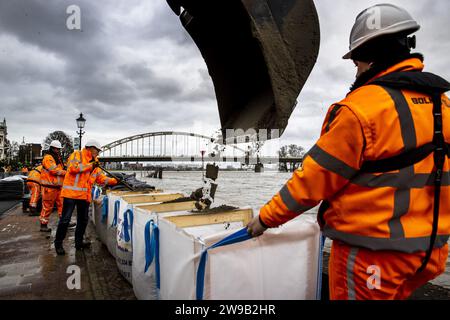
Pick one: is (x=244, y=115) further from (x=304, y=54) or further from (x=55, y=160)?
(x=55, y=160)

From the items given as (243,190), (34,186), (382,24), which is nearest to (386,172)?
(382,24)

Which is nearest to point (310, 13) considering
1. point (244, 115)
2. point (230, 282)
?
point (244, 115)

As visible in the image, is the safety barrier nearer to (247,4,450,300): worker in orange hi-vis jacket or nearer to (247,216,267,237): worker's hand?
(247,216,267,237): worker's hand

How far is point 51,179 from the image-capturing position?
732cm

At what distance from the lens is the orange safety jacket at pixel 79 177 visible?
517 cm

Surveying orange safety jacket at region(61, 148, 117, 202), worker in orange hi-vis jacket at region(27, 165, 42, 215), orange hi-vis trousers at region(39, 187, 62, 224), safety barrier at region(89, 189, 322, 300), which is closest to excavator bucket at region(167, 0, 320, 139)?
safety barrier at region(89, 189, 322, 300)

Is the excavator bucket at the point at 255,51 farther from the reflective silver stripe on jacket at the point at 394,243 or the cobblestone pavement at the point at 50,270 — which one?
the cobblestone pavement at the point at 50,270

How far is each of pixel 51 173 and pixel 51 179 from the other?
726mm

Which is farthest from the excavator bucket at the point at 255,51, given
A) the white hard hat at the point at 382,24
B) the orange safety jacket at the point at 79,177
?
the orange safety jacket at the point at 79,177

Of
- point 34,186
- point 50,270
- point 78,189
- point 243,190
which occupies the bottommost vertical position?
point 243,190

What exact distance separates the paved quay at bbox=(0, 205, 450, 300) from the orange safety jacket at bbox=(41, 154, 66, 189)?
1.16 meters

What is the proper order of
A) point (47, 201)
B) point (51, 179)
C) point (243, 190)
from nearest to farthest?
point (47, 201) → point (51, 179) → point (243, 190)

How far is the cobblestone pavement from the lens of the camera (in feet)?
11.6

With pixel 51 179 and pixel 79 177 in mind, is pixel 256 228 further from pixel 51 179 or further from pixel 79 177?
pixel 51 179
